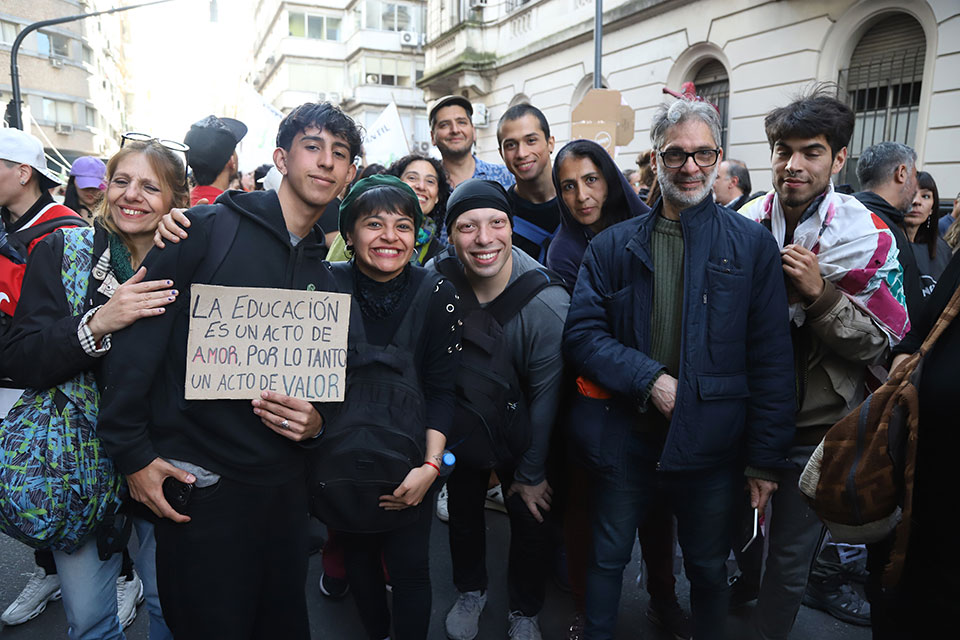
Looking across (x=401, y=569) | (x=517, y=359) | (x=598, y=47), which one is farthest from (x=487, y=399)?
(x=598, y=47)

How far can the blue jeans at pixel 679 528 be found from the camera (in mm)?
2305

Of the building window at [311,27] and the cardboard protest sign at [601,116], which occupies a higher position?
the building window at [311,27]

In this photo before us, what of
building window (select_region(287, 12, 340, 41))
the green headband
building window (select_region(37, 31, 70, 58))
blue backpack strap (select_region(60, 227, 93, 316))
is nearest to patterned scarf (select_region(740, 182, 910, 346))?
the green headband

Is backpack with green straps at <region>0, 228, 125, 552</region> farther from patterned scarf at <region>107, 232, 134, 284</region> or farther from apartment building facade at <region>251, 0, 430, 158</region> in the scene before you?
apartment building facade at <region>251, 0, 430, 158</region>

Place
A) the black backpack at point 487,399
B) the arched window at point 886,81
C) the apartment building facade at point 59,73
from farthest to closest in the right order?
the apartment building facade at point 59,73, the arched window at point 886,81, the black backpack at point 487,399

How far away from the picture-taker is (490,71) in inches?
689

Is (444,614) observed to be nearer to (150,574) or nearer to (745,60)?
(150,574)

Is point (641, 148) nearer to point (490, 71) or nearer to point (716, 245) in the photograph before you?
point (490, 71)

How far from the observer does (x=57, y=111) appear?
34.8 meters

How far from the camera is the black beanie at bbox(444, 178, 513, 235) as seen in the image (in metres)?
2.57

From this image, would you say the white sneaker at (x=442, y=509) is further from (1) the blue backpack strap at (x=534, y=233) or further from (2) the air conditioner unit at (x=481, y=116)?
(2) the air conditioner unit at (x=481, y=116)

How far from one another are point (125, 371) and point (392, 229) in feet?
3.10

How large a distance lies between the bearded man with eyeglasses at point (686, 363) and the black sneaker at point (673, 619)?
1.50 ft

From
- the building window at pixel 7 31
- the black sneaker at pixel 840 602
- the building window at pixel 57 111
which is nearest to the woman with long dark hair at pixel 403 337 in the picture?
the black sneaker at pixel 840 602
